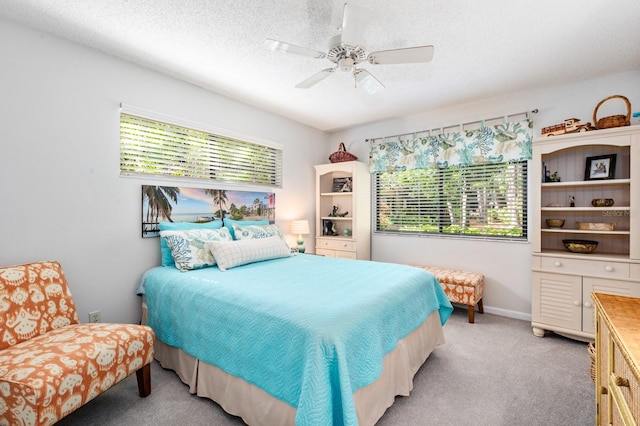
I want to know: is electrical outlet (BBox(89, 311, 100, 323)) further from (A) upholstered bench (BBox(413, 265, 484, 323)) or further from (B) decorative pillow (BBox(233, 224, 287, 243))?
(A) upholstered bench (BBox(413, 265, 484, 323))

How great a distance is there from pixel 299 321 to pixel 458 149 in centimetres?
326

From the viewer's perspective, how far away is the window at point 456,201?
3.58 m

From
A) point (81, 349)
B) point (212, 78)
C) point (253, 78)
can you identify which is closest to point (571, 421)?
point (81, 349)

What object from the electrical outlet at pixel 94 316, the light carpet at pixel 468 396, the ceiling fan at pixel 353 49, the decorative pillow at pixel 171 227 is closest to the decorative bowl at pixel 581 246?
the light carpet at pixel 468 396

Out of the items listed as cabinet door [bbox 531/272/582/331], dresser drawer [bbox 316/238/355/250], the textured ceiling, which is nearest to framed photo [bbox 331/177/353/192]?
dresser drawer [bbox 316/238/355/250]

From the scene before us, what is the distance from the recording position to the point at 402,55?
2.03m

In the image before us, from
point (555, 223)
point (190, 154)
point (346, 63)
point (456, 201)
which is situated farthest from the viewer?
point (456, 201)

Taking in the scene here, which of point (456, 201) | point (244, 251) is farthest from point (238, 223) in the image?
point (456, 201)

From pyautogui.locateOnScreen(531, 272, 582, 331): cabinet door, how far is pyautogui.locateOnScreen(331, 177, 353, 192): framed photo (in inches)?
101

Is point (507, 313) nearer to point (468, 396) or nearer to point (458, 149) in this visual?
point (468, 396)

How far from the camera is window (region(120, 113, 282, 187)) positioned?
2.78m

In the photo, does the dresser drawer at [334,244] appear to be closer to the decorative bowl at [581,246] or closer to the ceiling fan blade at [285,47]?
the decorative bowl at [581,246]

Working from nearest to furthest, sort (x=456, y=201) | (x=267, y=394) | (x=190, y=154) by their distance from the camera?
(x=267, y=394) → (x=190, y=154) → (x=456, y=201)

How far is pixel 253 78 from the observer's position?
120 inches
